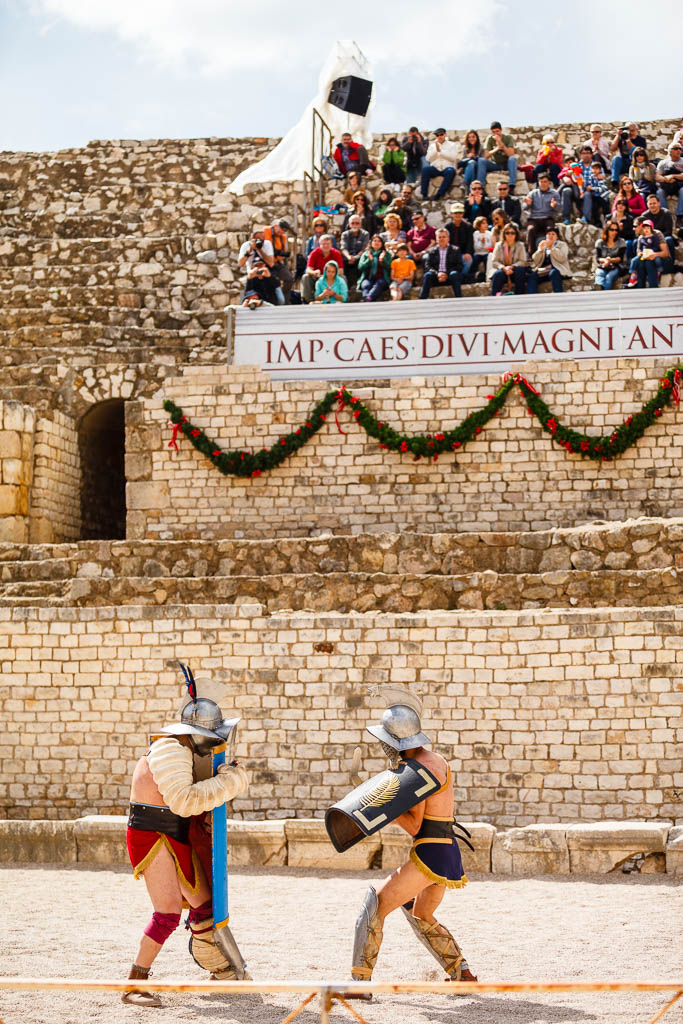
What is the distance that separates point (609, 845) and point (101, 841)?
4.06m

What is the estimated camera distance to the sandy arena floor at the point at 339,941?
5547 millimetres

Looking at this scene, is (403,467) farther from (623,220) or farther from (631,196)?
(631,196)

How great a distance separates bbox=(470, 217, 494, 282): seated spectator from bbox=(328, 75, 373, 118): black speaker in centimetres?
538

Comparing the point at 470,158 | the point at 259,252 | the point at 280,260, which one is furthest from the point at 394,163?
the point at 259,252

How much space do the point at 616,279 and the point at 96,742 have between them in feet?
28.3

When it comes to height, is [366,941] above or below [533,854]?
above

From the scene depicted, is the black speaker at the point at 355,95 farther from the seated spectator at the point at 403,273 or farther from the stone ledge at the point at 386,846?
the stone ledge at the point at 386,846

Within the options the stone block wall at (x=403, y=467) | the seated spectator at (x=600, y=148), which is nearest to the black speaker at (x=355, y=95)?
the seated spectator at (x=600, y=148)

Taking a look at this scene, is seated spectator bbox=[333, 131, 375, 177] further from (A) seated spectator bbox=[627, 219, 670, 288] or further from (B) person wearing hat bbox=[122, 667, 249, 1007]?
A: (B) person wearing hat bbox=[122, 667, 249, 1007]

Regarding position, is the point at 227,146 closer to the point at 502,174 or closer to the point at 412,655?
the point at 502,174

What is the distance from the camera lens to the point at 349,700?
36.6ft

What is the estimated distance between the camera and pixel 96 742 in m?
11.5

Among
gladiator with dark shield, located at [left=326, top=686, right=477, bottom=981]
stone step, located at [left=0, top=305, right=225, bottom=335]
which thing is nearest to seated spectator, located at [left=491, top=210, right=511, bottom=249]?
stone step, located at [left=0, top=305, right=225, bottom=335]

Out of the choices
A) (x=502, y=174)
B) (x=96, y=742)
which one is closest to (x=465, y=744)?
(x=96, y=742)
